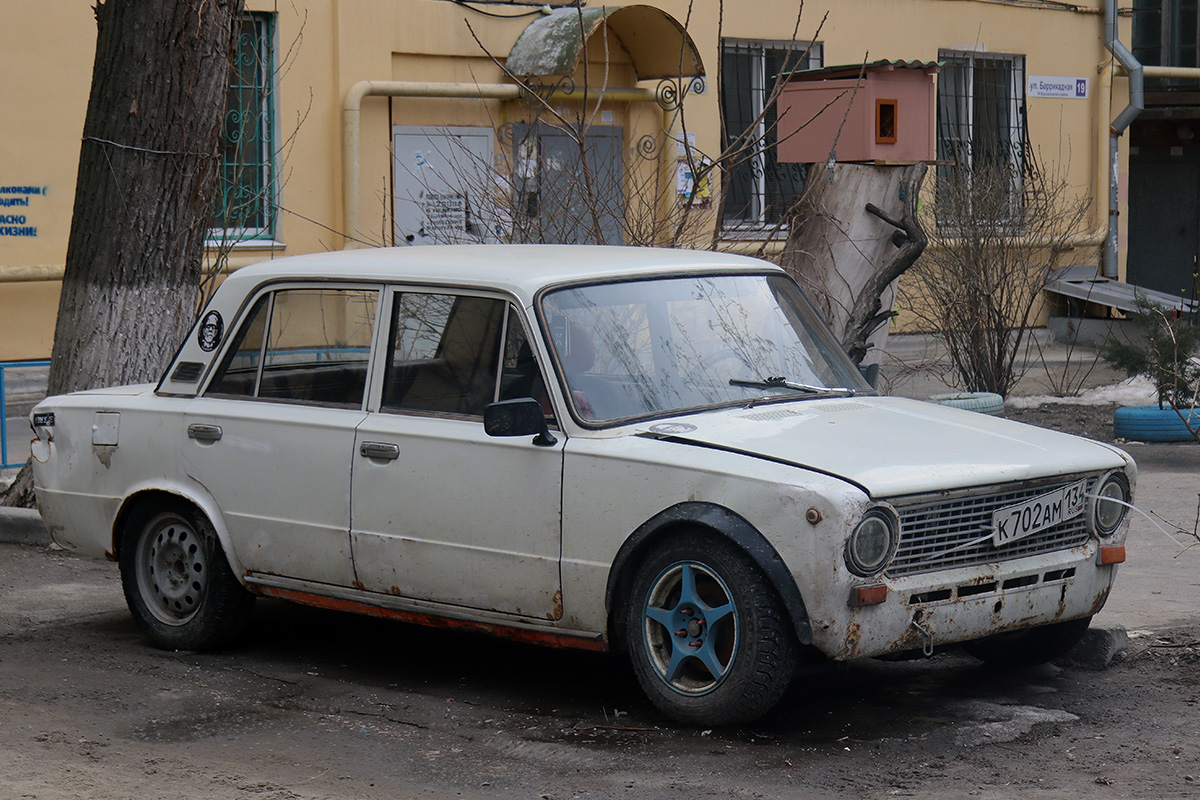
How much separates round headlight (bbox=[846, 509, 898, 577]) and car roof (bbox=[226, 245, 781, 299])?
1.37 metres

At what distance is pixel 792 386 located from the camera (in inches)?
212

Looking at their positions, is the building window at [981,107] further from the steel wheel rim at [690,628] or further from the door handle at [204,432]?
the steel wheel rim at [690,628]

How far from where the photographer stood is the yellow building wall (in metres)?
12.4

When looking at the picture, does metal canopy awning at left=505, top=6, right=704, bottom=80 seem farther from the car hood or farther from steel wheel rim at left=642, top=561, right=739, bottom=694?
steel wheel rim at left=642, top=561, right=739, bottom=694

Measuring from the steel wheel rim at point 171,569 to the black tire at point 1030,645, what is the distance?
9.39 ft

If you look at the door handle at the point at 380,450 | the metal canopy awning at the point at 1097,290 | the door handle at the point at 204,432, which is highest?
the metal canopy awning at the point at 1097,290

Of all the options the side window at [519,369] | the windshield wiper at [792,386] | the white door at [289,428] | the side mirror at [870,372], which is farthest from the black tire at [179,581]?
the side mirror at [870,372]

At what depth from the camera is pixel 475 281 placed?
17.4 feet

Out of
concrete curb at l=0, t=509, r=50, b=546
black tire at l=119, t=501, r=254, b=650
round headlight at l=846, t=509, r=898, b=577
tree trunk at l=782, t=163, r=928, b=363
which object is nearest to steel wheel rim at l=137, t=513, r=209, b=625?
black tire at l=119, t=501, r=254, b=650

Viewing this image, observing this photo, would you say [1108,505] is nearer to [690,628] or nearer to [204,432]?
[690,628]

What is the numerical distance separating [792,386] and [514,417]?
1.08 meters

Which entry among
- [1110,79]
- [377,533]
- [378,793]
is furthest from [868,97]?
[1110,79]

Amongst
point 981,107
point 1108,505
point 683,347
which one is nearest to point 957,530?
point 1108,505

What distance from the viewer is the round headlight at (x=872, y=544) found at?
4414 millimetres
